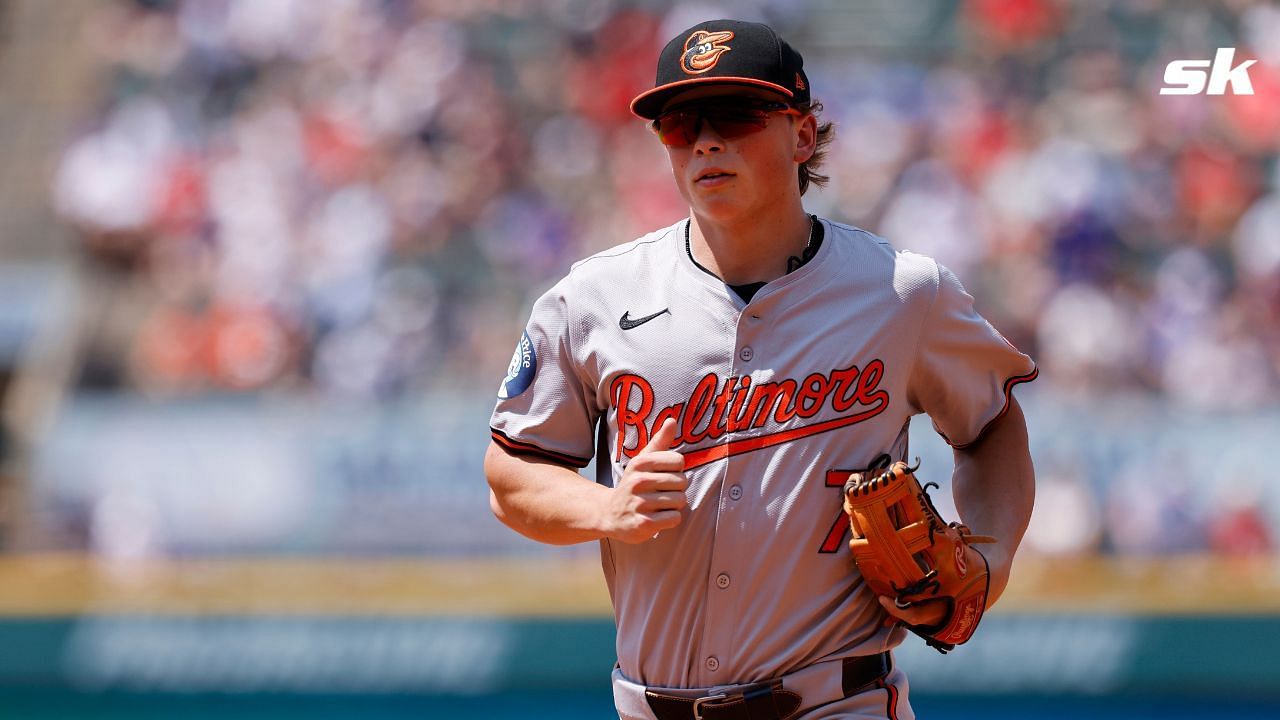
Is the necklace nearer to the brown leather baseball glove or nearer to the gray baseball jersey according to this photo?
the gray baseball jersey

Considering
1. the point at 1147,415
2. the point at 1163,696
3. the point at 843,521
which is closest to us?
the point at 843,521

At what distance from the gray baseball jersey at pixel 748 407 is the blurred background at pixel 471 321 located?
4.70 metres

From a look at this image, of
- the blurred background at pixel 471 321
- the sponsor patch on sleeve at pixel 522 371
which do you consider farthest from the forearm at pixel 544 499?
the blurred background at pixel 471 321

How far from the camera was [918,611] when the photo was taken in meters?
2.79

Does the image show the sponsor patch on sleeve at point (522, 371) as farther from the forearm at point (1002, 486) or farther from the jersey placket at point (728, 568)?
the forearm at point (1002, 486)

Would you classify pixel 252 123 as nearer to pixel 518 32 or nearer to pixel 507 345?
pixel 518 32

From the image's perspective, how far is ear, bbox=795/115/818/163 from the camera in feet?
9.58

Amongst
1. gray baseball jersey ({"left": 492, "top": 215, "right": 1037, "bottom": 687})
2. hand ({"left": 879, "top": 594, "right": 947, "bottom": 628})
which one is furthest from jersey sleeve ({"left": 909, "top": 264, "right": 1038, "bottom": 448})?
hand ({"left": 879, "top": 594, "right": 947, "bottom": 628})

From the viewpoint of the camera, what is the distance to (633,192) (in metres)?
9.93

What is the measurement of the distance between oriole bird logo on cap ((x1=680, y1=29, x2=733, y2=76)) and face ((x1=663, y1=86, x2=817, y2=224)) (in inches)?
1.6

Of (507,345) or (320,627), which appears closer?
(320,627)

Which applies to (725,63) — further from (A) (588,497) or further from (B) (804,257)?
(A) (588,497)

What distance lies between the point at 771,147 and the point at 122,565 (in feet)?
20.7

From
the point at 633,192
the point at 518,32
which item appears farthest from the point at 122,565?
the point at 518,32
